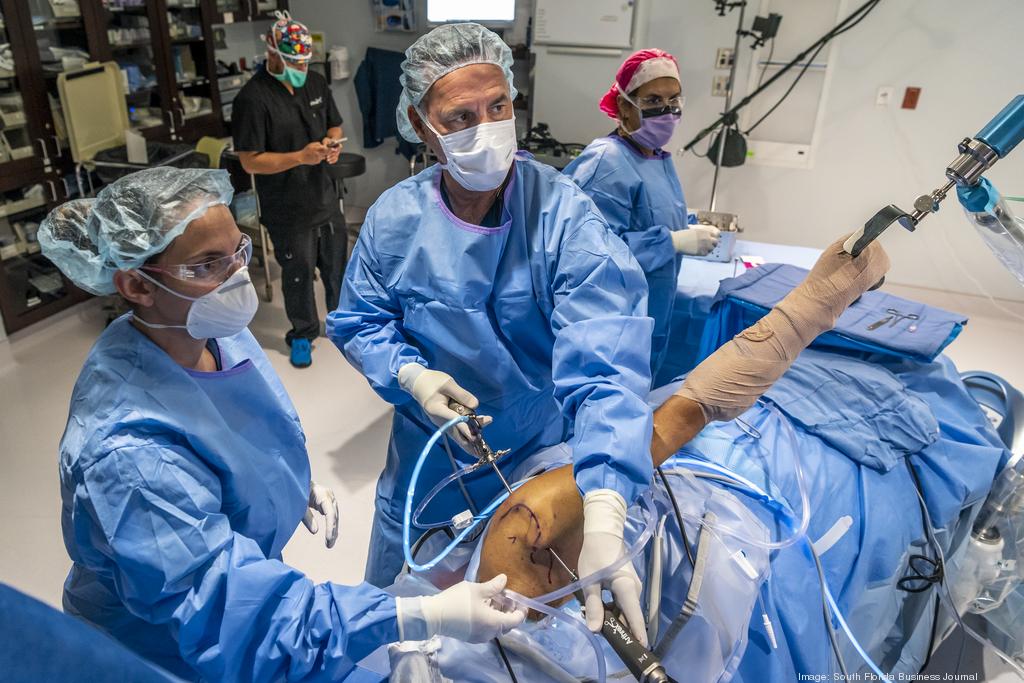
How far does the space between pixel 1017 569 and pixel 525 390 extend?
1058mm

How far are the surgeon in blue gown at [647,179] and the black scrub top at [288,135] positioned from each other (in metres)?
1.30

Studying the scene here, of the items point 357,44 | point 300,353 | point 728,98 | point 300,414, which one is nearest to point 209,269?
point 300,414

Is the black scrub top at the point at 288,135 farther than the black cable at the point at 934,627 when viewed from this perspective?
Yes

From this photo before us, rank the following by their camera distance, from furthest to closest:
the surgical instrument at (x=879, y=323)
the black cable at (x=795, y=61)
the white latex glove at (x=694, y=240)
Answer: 1. the black cable at (x=795, y=61)
2. the white latex glove at (x=694, y=240)
3. the surgical instrument at (x=879, y=323)

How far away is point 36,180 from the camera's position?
11.0 feet

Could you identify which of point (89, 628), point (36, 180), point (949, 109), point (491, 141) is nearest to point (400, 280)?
point (491, 141)

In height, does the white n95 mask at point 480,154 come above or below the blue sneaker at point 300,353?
above

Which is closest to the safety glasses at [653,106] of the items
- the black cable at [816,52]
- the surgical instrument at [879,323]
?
the surgical instrument at [879,323]

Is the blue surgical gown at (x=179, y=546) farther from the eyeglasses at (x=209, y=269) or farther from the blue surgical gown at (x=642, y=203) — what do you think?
the blue surgical gown at (x=642, y=203)

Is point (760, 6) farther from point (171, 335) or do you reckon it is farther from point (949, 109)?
point (171, 335)

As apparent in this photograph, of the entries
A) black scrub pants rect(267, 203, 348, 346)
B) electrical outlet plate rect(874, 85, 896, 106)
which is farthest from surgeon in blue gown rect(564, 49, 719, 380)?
electrical outlet plate rect(874, 85, 896, 106)

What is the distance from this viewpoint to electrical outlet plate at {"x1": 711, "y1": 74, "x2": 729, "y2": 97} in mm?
3910

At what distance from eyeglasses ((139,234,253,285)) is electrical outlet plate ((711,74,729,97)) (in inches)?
133

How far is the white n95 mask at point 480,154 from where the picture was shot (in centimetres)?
131
